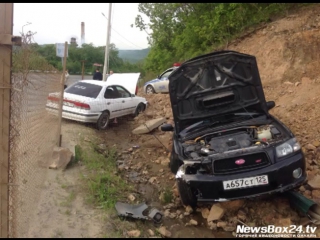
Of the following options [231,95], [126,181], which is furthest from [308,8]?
[126,181]

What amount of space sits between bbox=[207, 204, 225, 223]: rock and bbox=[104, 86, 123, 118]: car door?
19.0ft

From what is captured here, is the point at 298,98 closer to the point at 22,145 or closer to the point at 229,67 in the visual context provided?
the point at 229,67

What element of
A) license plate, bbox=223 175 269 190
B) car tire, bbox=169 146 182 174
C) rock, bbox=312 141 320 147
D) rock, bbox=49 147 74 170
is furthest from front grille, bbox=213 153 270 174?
rock, bbox=49 147 74 170

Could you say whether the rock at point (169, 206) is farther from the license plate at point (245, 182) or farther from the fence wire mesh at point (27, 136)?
the fence wire mesh at point (27, 136)

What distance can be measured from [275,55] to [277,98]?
295cm

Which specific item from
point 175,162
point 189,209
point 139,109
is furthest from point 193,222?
point 139,109

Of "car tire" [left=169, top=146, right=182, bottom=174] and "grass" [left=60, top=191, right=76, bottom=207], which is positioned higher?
"car tire" [left=169, top=146, right=182, bottom=174]

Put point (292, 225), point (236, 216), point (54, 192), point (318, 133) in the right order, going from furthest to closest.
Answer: point (318, 133) < point (54, 192) < point (236, 216) < point (292, 225)

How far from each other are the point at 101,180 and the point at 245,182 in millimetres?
2570

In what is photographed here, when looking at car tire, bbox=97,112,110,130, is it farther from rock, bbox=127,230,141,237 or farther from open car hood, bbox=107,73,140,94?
rock, bbox=127,230,141,237

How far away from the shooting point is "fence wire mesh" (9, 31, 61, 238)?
9.42 ft

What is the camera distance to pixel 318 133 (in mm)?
7008

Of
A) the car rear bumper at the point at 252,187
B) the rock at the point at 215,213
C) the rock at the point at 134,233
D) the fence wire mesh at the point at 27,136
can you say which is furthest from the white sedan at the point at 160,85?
the rock at the point at 134,233

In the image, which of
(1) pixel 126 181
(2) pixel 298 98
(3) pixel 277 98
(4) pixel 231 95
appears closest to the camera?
(4) pixel 231 95
